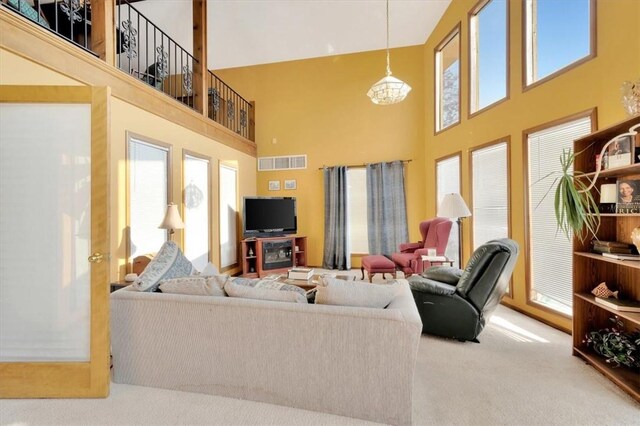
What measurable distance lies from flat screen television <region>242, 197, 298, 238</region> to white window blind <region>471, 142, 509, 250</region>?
3231 millimetres

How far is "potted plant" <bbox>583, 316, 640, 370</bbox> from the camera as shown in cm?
200

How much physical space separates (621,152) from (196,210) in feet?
15.8

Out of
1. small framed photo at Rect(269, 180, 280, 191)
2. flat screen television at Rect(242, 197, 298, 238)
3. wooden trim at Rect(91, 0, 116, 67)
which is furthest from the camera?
small framed photo at Rect(269, 180, 280, 191)

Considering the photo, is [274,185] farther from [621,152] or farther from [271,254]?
[621,152]

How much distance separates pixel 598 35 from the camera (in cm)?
243

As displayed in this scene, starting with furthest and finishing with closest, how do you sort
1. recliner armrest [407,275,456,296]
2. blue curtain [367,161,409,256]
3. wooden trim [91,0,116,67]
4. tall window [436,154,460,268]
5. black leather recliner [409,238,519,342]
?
1. blue curtain [367,161,409,256]
2. tall window [436,154,460,268]
3. wooden trim [91,0,116,67]
4. recliner armrest [407,275,456,296]
5. black leather recliner [409,238,519,342]

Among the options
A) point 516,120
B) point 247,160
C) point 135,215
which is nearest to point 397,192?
point 516,120

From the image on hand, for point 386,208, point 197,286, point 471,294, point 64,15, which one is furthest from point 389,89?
point 64,15

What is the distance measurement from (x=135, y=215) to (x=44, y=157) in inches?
64.8

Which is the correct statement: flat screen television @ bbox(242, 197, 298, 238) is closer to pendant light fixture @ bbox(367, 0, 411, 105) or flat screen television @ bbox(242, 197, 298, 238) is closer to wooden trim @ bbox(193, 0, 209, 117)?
wooden trim @ bbox(193, 0, 209, 117)

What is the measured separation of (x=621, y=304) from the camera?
197cm

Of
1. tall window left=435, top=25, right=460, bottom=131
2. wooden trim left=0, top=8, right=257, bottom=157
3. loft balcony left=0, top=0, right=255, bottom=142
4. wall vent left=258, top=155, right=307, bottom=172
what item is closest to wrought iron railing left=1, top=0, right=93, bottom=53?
loft balcony left=0, top=0, right=255, bottom=142

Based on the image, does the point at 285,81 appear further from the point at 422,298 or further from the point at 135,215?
the point at 422,298

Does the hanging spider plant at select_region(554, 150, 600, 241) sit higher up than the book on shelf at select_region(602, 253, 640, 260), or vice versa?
the hanging spider plant at select_region(554, 150, 600, 241)
